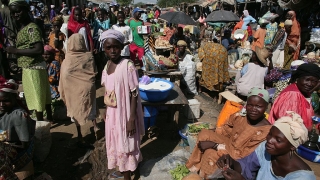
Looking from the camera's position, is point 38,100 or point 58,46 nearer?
point 38,100

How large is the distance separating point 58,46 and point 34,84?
85.7 inches

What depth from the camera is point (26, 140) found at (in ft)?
8.06

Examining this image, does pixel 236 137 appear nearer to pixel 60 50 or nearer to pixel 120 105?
pixel 120 105

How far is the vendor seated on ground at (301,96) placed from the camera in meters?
2.90

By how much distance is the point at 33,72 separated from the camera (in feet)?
12.3

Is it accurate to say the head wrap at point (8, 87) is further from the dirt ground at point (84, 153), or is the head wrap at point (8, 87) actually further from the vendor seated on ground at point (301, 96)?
the vendor seated on ground at point (301, 96)

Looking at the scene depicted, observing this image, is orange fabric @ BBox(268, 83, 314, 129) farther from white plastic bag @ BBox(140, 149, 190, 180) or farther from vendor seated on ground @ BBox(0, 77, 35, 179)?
vendor seated on ground @ BBox(0, 77, 35, 179)

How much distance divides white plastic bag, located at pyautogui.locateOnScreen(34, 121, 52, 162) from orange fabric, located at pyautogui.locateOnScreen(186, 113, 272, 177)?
2.04m

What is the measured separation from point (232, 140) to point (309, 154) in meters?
1.51

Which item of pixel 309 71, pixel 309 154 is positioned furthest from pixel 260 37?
pixel 309 71

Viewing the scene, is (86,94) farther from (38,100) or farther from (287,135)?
(287,135)

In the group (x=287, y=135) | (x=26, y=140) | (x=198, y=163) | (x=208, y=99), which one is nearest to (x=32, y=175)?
(x=26, y=140)

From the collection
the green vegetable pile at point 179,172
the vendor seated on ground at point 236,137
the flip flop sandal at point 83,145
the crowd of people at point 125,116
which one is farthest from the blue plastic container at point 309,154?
the flip flop sandal at point 83,145

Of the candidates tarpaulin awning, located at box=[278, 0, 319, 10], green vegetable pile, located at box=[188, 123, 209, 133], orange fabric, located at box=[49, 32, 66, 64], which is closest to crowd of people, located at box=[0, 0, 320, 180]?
green vegetable pile, located at box=[188, 123, 209, 133]
